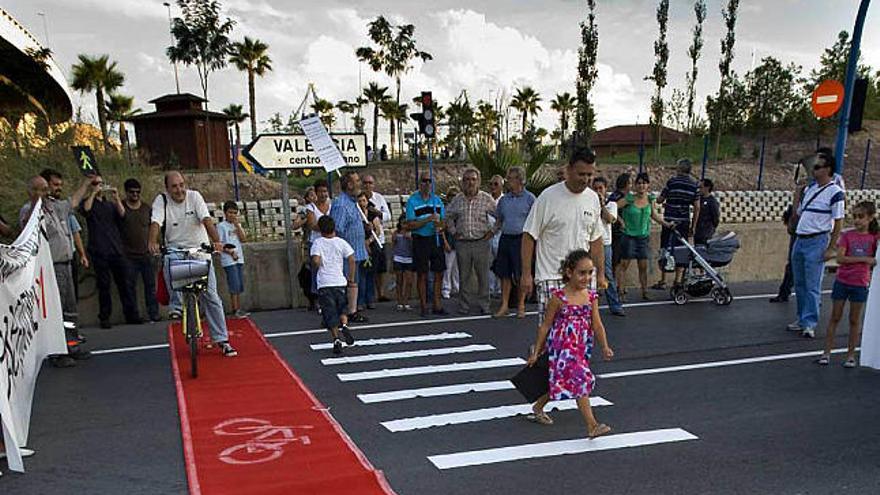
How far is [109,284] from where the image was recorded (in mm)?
8414

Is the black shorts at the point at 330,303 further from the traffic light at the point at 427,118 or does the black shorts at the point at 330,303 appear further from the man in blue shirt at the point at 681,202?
the man in blue shirt at the point at 681,202

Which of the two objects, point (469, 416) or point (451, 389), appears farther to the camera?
point (451, 389)

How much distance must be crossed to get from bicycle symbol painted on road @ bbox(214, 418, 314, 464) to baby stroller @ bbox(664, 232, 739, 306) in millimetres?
6666

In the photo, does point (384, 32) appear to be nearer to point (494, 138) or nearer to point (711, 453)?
point (494, 138)

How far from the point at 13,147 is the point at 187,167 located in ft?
71.9

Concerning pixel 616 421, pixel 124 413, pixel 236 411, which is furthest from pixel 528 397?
pixel 124 413

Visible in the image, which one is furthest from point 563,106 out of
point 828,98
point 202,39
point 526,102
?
point 828,98

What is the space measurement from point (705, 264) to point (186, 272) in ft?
23.4

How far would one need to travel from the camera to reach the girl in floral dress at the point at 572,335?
4.57 meters

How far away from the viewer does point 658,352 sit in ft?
23.1

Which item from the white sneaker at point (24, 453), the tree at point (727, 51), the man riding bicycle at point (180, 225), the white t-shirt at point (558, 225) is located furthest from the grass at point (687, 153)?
the white sneaker at point (24, 453)

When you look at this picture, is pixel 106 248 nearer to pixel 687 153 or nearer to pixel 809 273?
pixel 809 273

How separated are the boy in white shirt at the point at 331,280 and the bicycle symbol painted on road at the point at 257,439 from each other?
2.15 metres

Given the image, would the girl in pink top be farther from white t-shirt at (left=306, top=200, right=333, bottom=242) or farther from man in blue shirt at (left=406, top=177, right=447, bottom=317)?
white t-shirt at (left=306, top=200, right=333, bottom=242)
